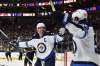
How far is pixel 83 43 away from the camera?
128 inches

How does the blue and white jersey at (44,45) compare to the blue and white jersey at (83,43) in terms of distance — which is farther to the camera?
the blue and white jersey at (44,45)

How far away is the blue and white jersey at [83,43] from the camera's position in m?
3.23

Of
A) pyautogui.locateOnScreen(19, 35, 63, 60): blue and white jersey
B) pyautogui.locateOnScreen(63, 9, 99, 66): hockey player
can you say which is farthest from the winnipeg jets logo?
pyautogui.locateOnScreen(63, 9, 99, 66): hockey player

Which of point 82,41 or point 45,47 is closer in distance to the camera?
point 82,41

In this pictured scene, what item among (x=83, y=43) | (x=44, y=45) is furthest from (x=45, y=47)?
(x=83, y=43)

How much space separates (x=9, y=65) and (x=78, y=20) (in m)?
2.94

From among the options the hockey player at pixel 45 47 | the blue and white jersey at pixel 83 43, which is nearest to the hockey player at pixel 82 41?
the blue and white jersey at pixel 83 43

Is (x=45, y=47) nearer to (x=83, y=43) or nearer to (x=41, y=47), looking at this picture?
(x=41, y=47)

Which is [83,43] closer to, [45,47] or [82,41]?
[82,41]

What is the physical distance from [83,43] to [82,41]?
0.02 m

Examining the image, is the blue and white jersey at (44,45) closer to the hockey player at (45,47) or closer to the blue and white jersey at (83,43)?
the hockey player at (45,47)

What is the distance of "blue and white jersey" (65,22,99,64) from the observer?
3.23m

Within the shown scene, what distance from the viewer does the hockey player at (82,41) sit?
3.22 metres

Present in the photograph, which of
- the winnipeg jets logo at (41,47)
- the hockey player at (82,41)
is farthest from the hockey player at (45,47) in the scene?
the hockey player at (82,41)
